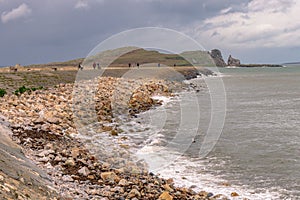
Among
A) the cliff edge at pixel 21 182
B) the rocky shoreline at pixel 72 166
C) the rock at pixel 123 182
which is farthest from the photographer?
the rock at pixel 123 182

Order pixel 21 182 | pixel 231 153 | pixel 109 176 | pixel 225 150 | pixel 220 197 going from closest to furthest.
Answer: pixel 21 182
pixel 220 197
pixel 109 176
pixel 231 153
pixel 225 150

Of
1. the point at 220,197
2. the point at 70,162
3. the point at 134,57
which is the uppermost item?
the point at 134,57

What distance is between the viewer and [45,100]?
20.2 meters

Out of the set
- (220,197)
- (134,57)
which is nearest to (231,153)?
(220,197)

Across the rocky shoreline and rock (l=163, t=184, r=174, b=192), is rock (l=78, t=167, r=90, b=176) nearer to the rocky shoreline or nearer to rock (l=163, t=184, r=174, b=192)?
the rocky shoreline

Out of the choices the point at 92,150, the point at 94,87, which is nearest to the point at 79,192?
the point at 92,150

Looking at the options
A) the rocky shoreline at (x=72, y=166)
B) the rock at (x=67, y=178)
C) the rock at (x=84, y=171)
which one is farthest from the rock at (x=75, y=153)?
the rock at (x=67, y=178)

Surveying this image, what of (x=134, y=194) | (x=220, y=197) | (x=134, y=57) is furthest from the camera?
(x=134, y=57)

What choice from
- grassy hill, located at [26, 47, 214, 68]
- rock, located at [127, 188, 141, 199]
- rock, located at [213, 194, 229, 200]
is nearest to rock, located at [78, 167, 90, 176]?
rock, located at [127, 188, 141, 199]

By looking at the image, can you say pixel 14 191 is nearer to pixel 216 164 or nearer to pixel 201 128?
pixel 216 164

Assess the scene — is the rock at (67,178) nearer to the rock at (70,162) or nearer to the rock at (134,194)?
the rock at (70,162)

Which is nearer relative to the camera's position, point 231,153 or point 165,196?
point 165,196

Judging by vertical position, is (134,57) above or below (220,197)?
above

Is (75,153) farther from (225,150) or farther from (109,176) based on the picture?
(225,150)
